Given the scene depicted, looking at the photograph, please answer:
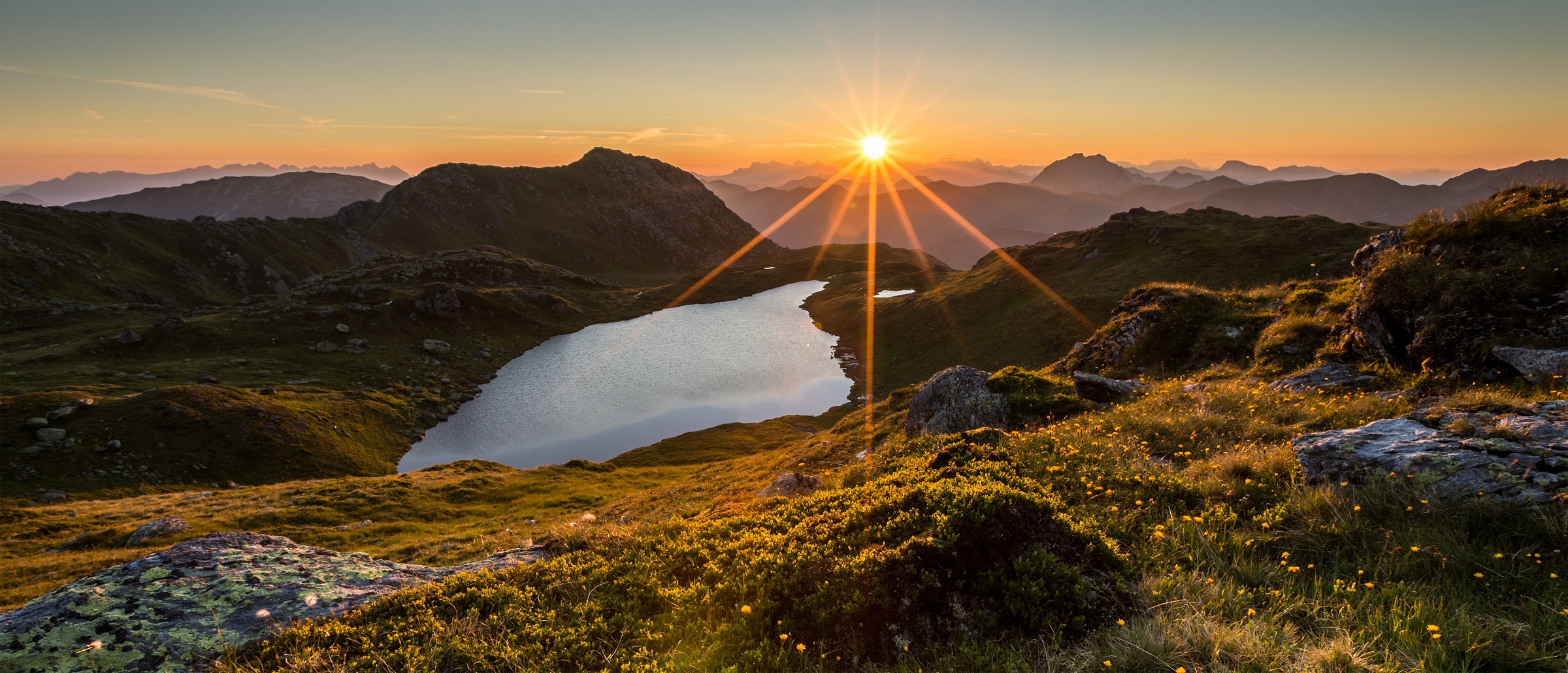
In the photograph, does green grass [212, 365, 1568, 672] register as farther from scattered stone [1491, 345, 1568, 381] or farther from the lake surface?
the lake surface

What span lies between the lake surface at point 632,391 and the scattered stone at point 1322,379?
6282cm

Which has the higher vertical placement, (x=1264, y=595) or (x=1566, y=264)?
(x=1566, y=264)

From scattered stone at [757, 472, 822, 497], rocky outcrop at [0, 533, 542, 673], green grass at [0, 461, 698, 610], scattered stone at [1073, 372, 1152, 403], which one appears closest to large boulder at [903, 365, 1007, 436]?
scattered stone at [1073, 372, 1152, 403]

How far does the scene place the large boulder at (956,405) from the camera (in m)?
20.0

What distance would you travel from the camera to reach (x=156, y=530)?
35750 millimetres

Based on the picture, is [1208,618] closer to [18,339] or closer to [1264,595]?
[1264,595]

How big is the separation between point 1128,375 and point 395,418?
8583 cm

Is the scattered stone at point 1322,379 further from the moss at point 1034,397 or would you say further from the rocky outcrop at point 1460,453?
the rocky outcrop at point 1460,453

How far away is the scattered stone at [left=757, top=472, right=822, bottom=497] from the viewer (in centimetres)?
1692

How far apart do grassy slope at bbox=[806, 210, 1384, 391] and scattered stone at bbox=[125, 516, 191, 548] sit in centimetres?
7443

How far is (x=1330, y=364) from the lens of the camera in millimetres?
17359

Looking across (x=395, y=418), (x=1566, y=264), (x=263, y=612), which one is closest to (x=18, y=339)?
(x=395, y=418)

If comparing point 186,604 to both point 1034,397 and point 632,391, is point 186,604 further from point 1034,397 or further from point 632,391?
point 632,391

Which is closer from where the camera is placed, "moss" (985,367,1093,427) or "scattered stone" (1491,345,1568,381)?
"scattered stone" (1491,345,1568,381)
